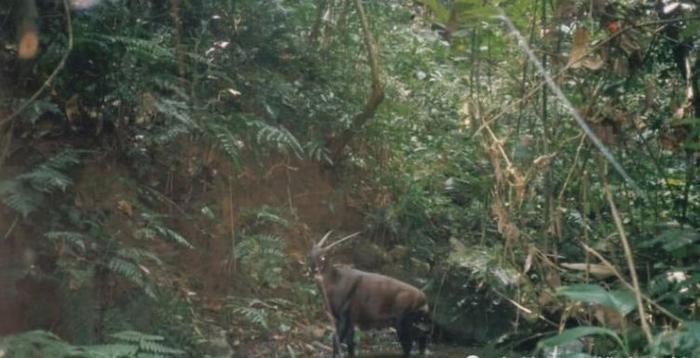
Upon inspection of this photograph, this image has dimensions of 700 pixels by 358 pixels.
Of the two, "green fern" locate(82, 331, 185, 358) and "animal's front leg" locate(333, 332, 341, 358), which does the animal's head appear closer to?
"animal's front leg" locate(333, 332, 341, 358)

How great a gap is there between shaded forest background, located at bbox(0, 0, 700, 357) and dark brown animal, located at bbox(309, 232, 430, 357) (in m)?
0.14

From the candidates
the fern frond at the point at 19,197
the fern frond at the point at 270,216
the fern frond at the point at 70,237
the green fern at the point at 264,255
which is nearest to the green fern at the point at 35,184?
the fern frond at the point at 19,197

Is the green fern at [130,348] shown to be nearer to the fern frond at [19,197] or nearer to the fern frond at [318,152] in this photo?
the fern frond at [19,197]

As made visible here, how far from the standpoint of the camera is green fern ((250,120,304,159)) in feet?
22.6

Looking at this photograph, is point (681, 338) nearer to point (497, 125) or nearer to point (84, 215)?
point (497, 125)

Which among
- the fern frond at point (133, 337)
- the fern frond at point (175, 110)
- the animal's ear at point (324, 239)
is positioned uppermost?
the fern frond at point (175, 110)

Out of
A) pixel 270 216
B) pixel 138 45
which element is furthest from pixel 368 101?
pixel 138 45

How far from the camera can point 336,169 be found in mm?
8266

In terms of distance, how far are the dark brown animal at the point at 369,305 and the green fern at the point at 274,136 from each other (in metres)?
0.83

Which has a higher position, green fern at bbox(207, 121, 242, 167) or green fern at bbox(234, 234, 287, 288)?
green fern at bbox(207, 121, 242, 167)

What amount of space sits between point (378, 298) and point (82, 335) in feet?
7.25

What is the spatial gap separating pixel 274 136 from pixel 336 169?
1408 mm

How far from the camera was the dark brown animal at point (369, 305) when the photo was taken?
6938 mm

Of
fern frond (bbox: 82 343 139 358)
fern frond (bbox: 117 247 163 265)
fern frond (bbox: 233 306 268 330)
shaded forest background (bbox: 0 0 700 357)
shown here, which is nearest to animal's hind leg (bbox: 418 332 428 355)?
shaded forest background (bbox: 0 0 700 357)
